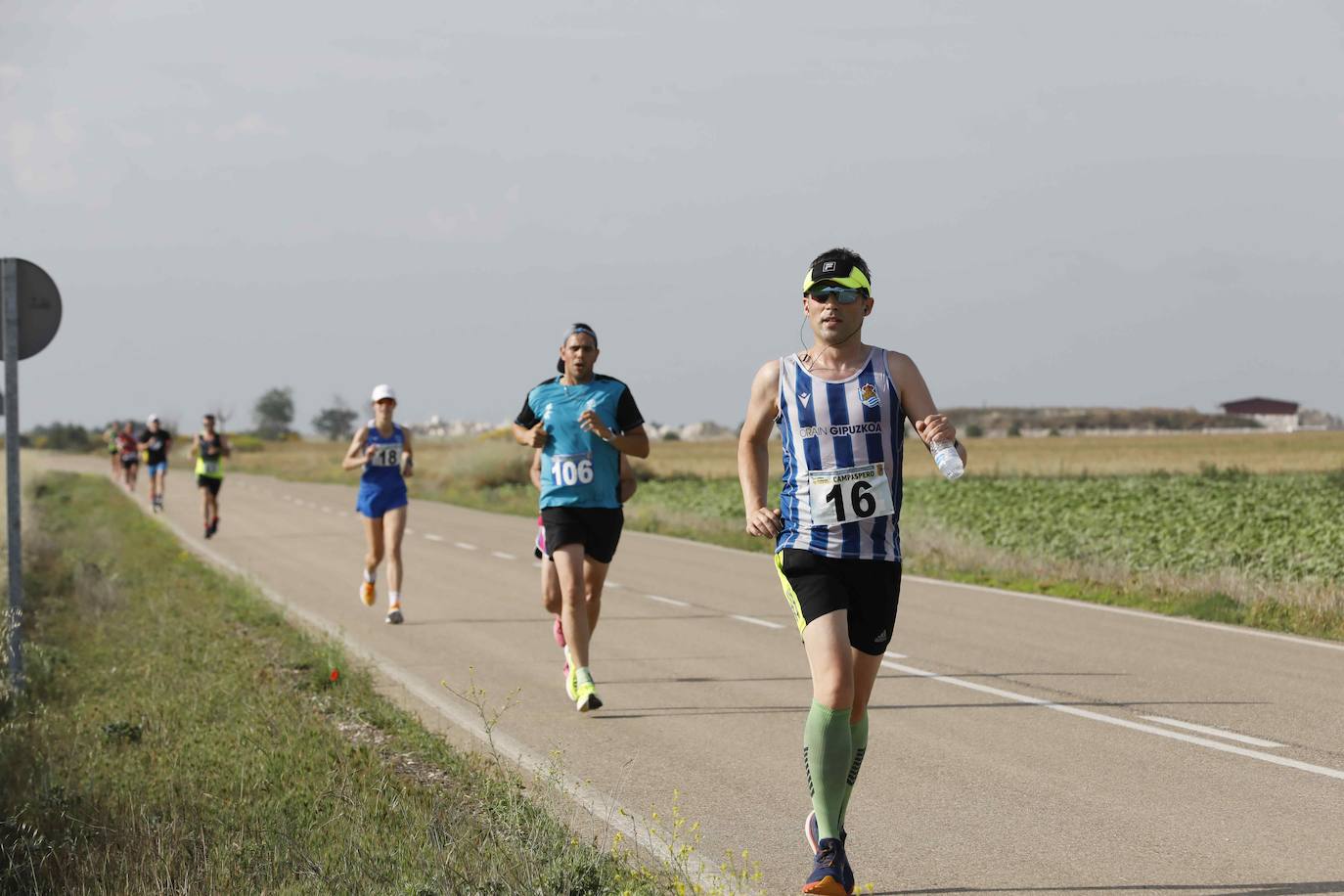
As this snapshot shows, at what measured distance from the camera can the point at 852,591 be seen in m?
5.19

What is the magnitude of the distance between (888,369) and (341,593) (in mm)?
11515

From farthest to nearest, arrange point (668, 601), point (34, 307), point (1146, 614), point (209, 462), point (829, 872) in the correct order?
point (209, 462)
point (668, 601)
point (1146, 614)
point (34, 307)
point (829, 872)

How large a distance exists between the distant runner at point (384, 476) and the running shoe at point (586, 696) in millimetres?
5139

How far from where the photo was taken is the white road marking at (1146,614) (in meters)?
11.3

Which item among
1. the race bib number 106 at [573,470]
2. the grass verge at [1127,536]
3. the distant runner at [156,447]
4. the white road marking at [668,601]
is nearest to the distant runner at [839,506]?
the race bib number 106 at [573,470]

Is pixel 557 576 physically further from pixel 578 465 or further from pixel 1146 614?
pixel 1146 614

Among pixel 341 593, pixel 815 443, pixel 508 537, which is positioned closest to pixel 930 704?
pixel 815 443

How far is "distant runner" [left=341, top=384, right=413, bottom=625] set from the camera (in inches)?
528

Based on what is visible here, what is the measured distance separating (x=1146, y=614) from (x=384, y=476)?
7.05 meters

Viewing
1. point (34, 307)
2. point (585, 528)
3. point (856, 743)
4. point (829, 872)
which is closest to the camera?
point (829, 872)

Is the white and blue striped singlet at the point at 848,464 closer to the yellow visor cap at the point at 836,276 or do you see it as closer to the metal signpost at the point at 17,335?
the yellow visor cap at the point at 836,276

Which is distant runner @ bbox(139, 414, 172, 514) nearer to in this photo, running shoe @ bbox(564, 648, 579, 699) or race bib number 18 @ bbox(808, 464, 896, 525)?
running shoe @ bbox(564, 648, 579, 699)

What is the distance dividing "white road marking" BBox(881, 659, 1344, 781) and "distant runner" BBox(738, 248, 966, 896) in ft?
9.29

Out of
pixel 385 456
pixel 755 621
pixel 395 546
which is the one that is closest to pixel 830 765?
pixel 755 621
